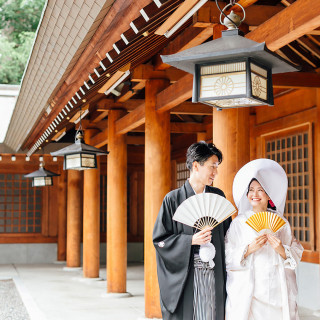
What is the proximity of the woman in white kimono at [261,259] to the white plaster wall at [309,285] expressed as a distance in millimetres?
4281

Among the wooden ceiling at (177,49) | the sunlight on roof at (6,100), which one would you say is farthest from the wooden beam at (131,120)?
the sunlight on roof at (6,100)

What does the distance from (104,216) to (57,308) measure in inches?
315

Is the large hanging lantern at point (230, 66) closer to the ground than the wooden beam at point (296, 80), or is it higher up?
closer to the ground

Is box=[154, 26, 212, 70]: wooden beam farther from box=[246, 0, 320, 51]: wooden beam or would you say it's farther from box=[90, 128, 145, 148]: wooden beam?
box=[90, 128, 145, 148]: wooden beam

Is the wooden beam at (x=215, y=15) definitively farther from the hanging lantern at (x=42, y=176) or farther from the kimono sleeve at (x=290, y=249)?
the hanging lantern at (x=42, y=176)

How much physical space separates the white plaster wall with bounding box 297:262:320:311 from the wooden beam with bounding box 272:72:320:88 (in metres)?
2.45

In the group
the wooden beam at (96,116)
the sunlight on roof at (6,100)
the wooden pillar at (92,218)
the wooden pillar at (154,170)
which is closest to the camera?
the wooden pillar at (154,170)

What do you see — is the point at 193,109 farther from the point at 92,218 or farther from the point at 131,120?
the point at 92,218

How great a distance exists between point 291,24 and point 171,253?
175 cm

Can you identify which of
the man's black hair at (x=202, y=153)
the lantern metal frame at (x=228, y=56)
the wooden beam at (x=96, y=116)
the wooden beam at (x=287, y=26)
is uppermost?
the wooden beam at (x=96, y=116)

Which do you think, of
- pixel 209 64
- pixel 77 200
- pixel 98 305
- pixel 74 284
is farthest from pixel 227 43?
pixel 77 200

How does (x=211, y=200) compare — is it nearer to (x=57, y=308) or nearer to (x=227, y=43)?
(x=227, y=43)

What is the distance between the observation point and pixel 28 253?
16594 millimetres

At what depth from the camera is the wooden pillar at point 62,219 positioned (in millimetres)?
16531
